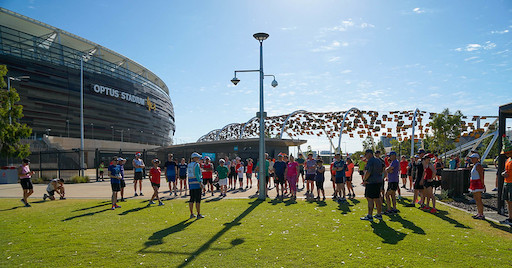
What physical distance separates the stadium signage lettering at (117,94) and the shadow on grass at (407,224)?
6117 cm

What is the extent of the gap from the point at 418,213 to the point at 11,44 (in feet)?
193

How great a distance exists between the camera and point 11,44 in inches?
1885

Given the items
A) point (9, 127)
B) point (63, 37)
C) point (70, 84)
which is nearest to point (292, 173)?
point (9, 127)

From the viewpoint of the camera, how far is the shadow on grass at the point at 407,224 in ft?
22.4

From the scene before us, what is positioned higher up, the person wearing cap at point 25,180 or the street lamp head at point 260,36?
the street lamp head at point 260,36

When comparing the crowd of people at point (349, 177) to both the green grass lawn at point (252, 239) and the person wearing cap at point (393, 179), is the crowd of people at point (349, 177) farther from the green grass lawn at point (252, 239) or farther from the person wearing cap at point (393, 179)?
the green grass lawn at point (252, 239)

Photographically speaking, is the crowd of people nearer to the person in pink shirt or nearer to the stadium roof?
the person in pink shirt

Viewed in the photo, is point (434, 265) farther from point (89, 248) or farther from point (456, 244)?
point (89, 248)

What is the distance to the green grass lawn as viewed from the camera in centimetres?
503

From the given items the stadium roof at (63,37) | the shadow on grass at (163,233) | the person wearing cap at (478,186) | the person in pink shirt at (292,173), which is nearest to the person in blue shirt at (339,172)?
the person in pink shirt at (292,173)

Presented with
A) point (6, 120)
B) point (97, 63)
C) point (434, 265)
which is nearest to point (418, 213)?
point (434, 265)

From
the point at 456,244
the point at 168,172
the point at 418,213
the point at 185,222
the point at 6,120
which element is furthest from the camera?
the point at 6,120

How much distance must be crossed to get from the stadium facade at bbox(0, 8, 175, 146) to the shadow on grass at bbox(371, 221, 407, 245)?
53.7m

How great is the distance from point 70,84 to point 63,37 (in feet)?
37.8
